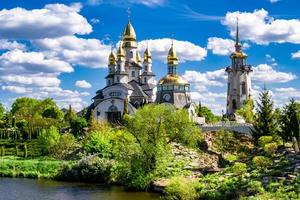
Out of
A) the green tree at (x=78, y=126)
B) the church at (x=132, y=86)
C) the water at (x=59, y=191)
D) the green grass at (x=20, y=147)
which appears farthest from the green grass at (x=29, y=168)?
the church at (x=132, y=86)

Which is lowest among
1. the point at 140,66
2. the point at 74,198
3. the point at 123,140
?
the point at 74,198

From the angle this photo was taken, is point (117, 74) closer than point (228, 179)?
No

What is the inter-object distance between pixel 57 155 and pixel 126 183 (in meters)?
17.5

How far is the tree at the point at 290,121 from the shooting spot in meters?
43.6

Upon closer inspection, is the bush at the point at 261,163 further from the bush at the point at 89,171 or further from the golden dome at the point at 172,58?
the golden dome at the point at 172,58

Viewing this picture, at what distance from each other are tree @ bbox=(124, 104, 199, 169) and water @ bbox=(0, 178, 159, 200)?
366 centimetres

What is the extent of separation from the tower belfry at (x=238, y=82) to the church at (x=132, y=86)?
12.0 m

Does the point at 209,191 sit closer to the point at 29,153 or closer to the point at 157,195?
the point at 157,195

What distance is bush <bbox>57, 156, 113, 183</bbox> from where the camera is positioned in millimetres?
41469

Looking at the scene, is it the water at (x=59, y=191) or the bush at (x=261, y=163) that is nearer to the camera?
the water at (x=59, y=191)

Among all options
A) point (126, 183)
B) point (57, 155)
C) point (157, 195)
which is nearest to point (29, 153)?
point (57, 155)

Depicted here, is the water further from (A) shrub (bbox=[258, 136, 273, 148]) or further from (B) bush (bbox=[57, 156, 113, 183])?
(A) shrub (bbox=[258, 136, 273, 148])

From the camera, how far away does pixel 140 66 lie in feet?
290

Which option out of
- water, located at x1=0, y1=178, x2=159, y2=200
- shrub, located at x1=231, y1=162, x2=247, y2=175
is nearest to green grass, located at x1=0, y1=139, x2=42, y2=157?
water, located at x1=0, y1=178, x2=159, y2=200
